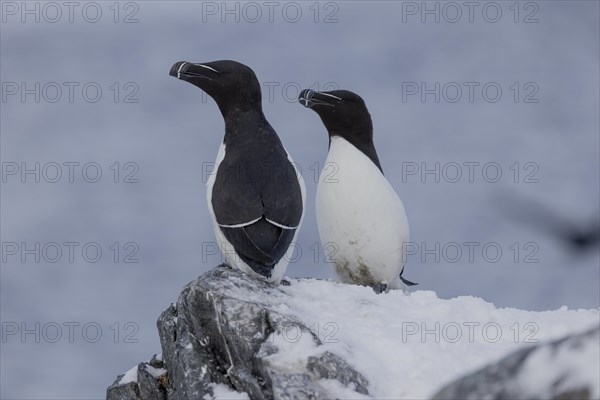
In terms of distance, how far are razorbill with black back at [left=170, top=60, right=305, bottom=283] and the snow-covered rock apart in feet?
0.99

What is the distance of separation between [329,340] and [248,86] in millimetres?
3262

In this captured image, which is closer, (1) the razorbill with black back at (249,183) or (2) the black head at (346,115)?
Result: (1) the razorbill with black back at (249,183)

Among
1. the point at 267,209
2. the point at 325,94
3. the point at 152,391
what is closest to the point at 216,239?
the point at 267,209

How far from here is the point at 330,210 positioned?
1111 cm

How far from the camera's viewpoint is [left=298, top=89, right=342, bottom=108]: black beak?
11273 mm

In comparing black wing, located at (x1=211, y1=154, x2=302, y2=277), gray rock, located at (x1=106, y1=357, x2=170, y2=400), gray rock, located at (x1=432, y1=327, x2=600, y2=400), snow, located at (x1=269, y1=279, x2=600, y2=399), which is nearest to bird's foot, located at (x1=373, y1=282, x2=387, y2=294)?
snow, located at (x1=269, y1=279, x2=600, y2=399)

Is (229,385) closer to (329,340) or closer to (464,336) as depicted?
(329,340)

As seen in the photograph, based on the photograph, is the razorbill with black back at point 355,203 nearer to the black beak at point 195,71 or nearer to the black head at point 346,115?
the black head at point 346,115

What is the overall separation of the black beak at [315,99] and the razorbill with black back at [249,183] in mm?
893

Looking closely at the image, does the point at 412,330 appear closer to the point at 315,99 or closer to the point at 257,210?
the point at 257,210

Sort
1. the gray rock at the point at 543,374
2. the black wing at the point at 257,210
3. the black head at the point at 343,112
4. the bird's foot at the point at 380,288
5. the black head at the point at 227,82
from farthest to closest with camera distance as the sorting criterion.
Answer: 1. the black head at the point at 343,112
2. the bird's foot at the point at 380,288
3. the black head at the point at 227,82
4. the black wing at the point at 257,210
5. the gray rock at the point at 543,374

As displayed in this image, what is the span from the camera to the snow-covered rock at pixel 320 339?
303 inches

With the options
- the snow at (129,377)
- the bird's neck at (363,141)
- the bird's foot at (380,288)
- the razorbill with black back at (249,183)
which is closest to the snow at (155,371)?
the snow at (129,377)

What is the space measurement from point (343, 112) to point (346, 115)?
5 cm
